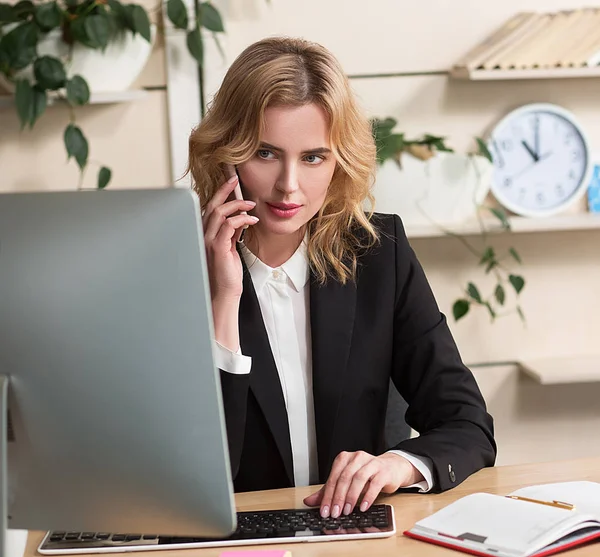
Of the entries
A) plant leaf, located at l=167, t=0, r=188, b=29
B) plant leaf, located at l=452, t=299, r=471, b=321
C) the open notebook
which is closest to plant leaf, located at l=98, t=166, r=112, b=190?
plant leaf, located at l=167, t=0, r=188, b=29

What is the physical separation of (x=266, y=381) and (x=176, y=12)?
140 centimetres

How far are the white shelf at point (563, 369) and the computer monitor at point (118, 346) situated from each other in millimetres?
2166

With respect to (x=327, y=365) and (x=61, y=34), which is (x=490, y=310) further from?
(x=61, y=34)

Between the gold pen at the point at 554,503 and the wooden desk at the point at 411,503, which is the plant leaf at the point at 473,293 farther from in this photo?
the gold pen at the point at 554,503

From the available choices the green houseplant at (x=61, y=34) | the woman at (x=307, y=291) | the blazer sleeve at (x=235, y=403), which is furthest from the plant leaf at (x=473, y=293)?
→ the blazer sleeve at (x=235, y=403)

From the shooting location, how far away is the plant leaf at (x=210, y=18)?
9.12 feet

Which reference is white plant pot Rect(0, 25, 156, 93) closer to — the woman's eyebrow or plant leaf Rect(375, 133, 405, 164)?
plant leaf Rect(375, 133, 405, 164)

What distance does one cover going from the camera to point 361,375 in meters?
1.93

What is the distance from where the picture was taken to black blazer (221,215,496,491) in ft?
5.98

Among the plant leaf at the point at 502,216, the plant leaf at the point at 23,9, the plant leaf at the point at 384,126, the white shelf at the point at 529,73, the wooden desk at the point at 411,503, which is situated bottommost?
the wooden desk at the point at 411,503

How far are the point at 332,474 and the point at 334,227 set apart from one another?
67 cm

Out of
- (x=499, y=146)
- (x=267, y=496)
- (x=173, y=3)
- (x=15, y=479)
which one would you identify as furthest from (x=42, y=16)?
(x=15, y=479)

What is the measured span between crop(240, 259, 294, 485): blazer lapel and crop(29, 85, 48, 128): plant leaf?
115cm

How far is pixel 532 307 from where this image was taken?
3143 mm
